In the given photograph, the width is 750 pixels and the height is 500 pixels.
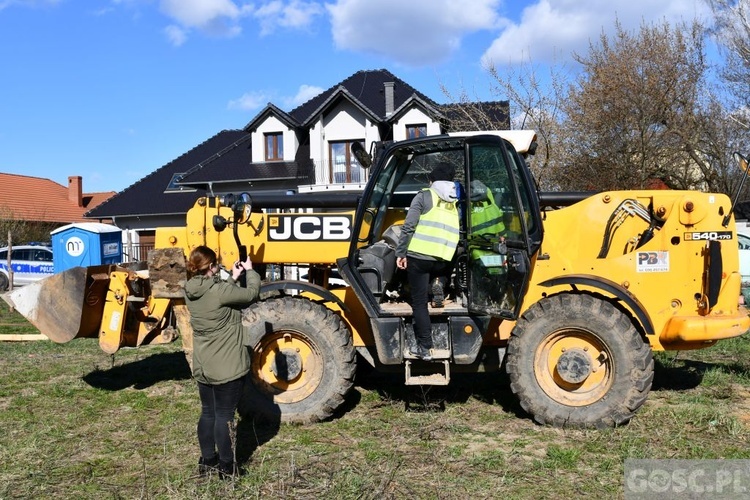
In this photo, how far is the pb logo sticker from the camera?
6.04 metres

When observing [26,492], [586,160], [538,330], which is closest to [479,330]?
[538,330]

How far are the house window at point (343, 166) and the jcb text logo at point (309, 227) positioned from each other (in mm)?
22724

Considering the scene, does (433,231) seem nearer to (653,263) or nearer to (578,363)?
(578,363)

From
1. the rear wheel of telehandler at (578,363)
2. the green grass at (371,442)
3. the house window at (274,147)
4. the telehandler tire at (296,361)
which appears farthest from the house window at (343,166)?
the rear wheel of telehandler at (578,363)

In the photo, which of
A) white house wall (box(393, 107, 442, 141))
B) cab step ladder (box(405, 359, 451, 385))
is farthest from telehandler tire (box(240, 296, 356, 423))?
white house wall (box(393, 107, 442, 141))

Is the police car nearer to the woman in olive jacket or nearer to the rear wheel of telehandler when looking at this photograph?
the woman in olive jacket

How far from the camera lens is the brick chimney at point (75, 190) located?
49062 millimetres

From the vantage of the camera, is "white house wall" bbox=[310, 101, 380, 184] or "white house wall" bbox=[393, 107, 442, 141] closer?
"white house wall" bbox=[393, 107, 442, 141]

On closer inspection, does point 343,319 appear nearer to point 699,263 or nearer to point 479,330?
point 479,330

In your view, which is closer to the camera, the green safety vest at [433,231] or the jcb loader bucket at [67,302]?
the green safety vest at [433,231]

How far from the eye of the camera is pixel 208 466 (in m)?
4.79

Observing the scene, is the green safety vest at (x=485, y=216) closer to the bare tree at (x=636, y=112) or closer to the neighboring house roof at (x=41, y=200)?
the bare tree at (x=636, y=112)

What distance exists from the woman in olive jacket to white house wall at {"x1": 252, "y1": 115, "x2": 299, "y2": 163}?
86.5ft

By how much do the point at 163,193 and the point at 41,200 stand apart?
1746cm
